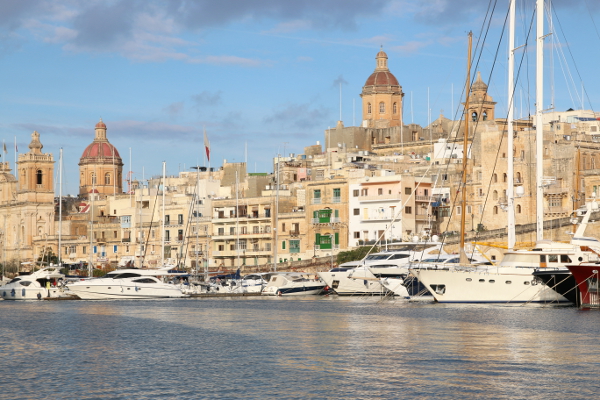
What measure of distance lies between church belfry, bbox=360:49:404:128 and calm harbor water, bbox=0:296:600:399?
66649 millimetres

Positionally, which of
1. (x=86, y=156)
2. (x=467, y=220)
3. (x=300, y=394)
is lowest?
(x=300, y=394)

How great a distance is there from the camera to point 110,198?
121 m

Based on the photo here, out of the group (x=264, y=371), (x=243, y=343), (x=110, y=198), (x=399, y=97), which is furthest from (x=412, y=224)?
(x=264, y=371)

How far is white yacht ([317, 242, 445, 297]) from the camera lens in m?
65.8

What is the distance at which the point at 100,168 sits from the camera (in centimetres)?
13825

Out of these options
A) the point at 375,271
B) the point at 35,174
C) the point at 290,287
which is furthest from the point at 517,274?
the point at 35,174

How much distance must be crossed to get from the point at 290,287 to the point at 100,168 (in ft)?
233

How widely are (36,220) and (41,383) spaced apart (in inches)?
3912

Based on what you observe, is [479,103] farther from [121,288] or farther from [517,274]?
[517,274]

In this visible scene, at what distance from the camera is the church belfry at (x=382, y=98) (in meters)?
117

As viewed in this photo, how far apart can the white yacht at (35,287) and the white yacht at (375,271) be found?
1799 cm

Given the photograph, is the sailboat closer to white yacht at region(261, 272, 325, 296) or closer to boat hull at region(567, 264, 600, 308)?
Result: boat hull at region(567, 264, 600, 308)

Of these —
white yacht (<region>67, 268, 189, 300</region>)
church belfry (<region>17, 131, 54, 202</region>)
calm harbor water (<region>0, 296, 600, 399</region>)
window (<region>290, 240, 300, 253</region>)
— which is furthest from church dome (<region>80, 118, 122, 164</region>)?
calm harbor water (<region>0, 296, 600, 399</region>)

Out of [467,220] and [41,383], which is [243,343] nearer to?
[41,383]
